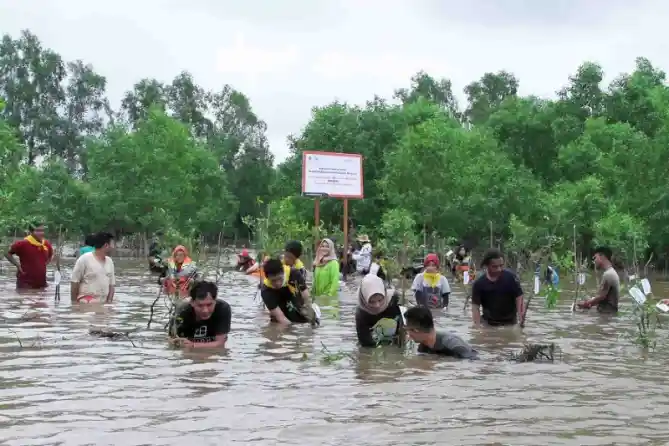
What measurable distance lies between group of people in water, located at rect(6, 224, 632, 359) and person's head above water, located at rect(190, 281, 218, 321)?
10mm

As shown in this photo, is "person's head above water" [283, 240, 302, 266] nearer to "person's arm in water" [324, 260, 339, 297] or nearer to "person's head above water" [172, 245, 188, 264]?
"person's head above water" [172, 245, 188, 264]

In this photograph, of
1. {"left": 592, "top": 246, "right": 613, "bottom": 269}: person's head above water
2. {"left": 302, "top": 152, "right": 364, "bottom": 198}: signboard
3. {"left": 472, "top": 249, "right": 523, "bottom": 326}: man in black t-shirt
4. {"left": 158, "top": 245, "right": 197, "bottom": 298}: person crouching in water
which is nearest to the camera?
{"left": 158, "top": 245, "right": 197, "bottom": 298}: person crouching in water

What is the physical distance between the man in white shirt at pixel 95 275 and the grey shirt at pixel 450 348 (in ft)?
18.5

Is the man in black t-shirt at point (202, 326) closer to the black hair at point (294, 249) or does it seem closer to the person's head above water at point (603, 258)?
the black hair at point (294, 249)

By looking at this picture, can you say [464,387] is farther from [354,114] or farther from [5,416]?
[354,114]

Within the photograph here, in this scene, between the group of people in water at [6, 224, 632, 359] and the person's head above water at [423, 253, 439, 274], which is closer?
the group of people in water at [6, 224, 632, 359]

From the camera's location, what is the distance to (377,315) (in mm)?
10344

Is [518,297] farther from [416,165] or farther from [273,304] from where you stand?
[416,165]

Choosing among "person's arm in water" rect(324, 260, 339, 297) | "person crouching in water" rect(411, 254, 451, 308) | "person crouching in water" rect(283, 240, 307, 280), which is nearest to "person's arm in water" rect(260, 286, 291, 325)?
"person crouching in water" rect(283, 240, 307, 280)

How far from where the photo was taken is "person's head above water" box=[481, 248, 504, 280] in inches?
466

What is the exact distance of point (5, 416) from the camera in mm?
6422

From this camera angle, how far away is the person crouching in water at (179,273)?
11.8m

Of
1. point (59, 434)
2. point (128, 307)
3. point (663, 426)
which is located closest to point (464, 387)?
point (663, 426)

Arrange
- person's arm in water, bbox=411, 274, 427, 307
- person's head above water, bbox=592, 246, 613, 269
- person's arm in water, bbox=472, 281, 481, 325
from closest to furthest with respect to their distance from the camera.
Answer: person's arm in water, bbox=472, 281, 481, 325, person's head above water, bbox=592, 246, 613, 269, person's arm in water, bbox=411, 274, 427, 307
